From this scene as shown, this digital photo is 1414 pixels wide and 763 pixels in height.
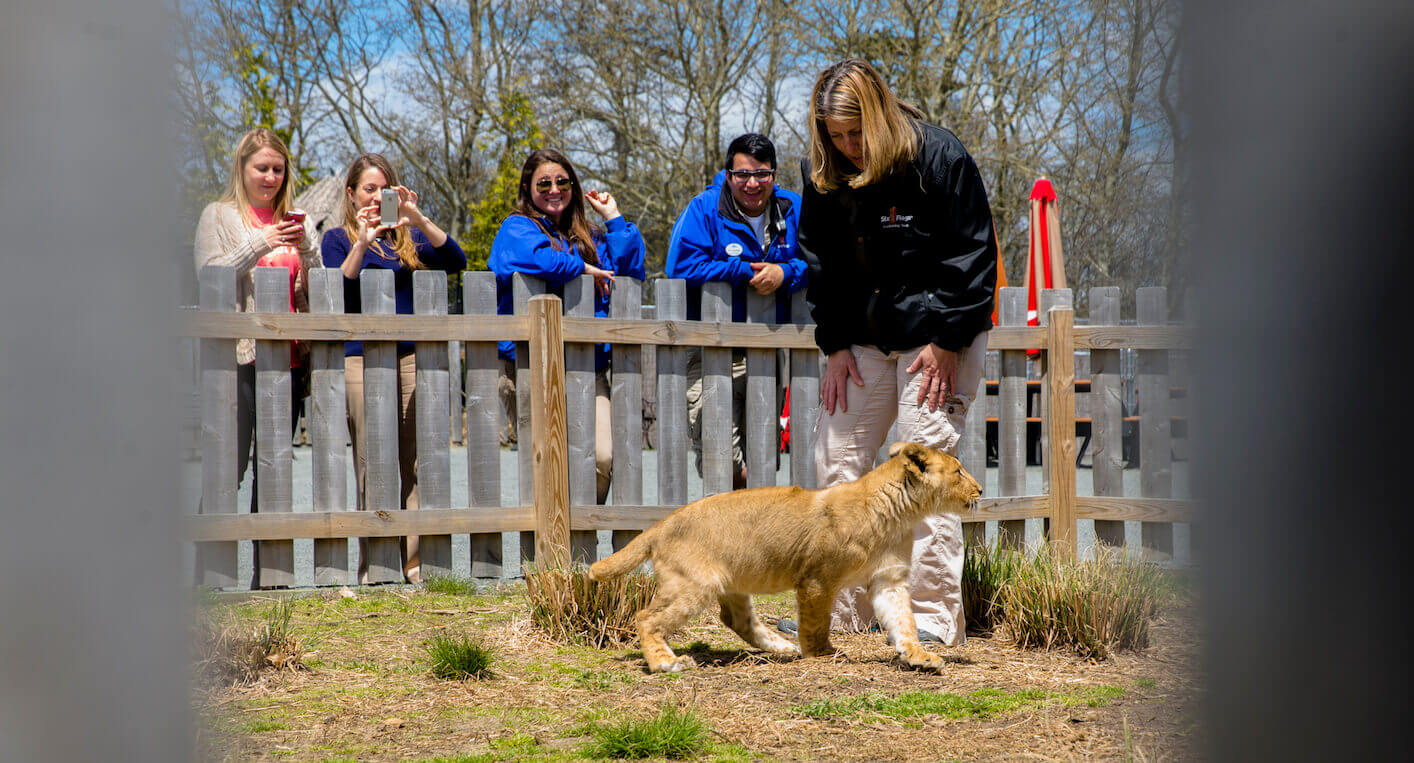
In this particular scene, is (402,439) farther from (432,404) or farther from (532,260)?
(532,260)

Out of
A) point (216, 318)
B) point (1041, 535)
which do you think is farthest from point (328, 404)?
point (1041, 535)

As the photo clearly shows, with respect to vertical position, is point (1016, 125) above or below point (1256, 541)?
above

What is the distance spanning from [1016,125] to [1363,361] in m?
20.9

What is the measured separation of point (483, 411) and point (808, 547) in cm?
241

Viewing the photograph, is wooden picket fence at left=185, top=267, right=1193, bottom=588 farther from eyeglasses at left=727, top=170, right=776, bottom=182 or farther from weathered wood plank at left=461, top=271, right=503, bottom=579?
eyeglasses at left=727, top=170, right=776, bottom=182

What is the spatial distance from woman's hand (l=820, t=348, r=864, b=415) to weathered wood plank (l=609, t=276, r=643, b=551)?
1607 mm

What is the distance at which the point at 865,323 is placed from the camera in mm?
4574

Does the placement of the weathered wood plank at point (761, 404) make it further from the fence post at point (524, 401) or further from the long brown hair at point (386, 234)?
the long brown hair at point (386, 234)

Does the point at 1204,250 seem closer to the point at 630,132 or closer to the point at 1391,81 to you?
the point at 1391,81

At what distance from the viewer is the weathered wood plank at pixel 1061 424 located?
6441 millimetres

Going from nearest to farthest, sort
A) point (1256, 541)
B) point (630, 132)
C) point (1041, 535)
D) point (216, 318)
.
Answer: point (1256, 541), point (216, 318), point (1041, 535), point (630, 132)

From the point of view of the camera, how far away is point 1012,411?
21.8 feet

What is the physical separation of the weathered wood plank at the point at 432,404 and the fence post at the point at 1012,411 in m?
3.37

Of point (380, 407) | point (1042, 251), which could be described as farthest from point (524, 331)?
point (1042, 251)
